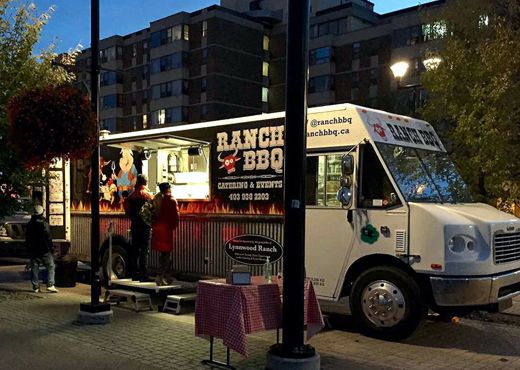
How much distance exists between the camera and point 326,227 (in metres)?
7.61

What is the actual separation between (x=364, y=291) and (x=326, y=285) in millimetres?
586

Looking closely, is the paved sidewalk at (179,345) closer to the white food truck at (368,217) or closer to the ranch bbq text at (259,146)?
the white food truck at (368,217)

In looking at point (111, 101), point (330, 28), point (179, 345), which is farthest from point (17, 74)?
point (111, 101)

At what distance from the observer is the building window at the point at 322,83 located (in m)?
51.0

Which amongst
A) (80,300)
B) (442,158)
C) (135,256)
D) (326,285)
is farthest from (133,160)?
(442,158)

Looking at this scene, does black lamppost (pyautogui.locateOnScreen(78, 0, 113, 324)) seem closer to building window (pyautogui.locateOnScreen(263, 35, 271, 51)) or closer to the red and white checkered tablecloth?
the red and white checkered tablecloth

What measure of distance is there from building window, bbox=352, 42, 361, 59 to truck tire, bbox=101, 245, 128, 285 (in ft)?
140

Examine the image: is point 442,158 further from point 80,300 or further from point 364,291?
point 80,300

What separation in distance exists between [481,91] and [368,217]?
3890mm

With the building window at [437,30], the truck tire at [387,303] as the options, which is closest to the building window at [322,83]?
the building window at [437,30]

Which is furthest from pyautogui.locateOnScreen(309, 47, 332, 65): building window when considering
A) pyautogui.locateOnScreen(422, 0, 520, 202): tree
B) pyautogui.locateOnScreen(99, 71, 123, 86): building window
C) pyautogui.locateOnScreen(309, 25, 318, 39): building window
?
pyautogui.locateOnScreen(422, 0, 520, 202): tree

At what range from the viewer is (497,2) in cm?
1048

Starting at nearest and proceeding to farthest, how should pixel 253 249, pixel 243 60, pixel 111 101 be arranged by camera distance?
pixel 253 249
pixel 243 60
pixel 111 101

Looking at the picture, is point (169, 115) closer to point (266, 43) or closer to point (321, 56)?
point (266, 43)
